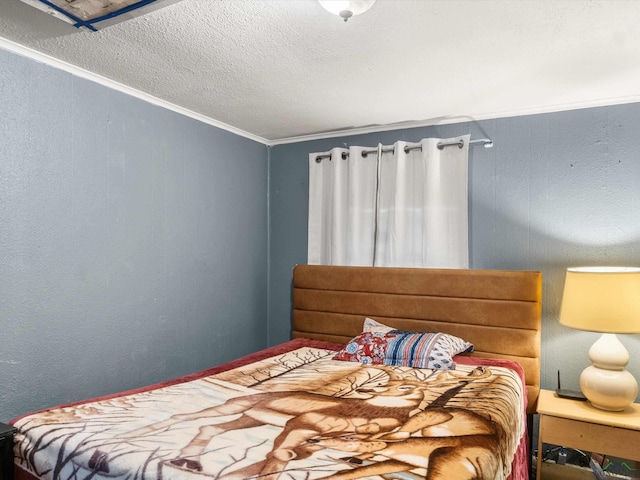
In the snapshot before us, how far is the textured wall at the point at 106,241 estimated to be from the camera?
7.09ft

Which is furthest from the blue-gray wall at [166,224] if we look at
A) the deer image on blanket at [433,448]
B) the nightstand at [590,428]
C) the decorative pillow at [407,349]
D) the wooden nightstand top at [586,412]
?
the deer image on blanket at [433,448]

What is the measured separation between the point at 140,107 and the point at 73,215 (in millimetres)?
844

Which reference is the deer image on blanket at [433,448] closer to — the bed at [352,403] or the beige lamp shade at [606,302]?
the bed at [352,403]

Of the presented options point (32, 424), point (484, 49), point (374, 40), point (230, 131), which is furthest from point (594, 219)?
point (32, 424)

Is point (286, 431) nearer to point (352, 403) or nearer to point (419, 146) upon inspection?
point (352, 403)

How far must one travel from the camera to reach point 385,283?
3.29 meters

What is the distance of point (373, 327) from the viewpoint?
3.16 metres

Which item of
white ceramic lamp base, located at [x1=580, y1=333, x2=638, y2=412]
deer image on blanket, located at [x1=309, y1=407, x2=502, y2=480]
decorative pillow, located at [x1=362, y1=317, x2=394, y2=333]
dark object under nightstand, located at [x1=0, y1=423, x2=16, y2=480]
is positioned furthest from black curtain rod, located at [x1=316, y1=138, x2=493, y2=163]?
dark object under nightstand, located at [x1=0, y1=423, x2=16, y2=480]

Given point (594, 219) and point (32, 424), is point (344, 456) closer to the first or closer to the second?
point (32, 424)

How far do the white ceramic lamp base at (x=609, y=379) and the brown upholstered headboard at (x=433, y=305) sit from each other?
0.36m

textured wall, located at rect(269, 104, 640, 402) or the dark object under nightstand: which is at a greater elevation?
textured wall, located at rect(269, 104, 640, 402)

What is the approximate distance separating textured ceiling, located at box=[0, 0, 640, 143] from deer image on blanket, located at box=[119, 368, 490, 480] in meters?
1.68

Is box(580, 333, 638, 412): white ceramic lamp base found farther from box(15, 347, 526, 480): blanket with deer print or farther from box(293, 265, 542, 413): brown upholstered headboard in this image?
box(15, 347, 526, 480): blanket with deer print

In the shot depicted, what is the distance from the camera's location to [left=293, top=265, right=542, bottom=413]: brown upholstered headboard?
284cm
